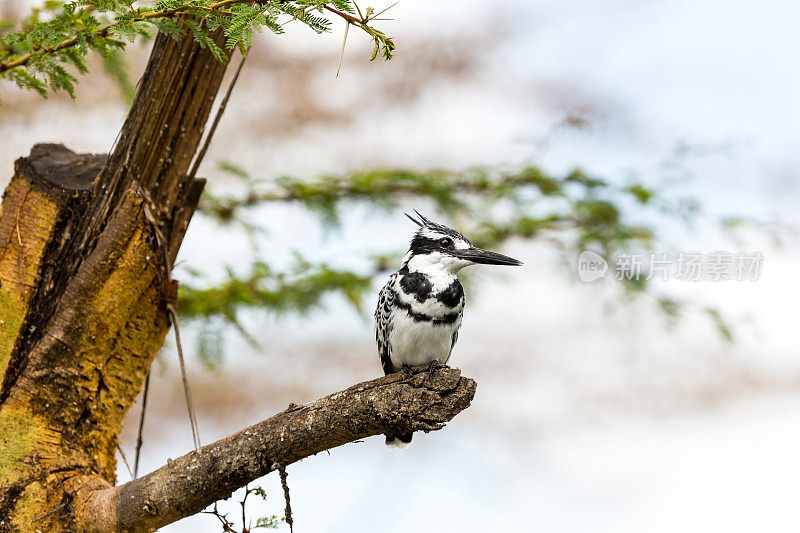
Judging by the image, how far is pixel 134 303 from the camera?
2.49 m

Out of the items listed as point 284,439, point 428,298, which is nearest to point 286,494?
point 284,439

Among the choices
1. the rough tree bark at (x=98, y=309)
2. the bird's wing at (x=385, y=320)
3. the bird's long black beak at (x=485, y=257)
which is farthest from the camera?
the bird's wing at (x=385, y=320)

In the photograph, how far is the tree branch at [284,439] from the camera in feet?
6.41

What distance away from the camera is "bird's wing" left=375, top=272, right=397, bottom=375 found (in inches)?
123

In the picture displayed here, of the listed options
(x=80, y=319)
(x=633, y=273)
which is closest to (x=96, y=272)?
(x=80, y=319)

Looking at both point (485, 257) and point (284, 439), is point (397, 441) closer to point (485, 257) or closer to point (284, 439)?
point (485, 257)

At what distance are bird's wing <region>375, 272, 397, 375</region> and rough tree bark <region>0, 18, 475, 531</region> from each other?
0.87 m

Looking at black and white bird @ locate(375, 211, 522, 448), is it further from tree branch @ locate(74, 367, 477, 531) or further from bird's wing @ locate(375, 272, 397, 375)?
tree branch @ locate(74, 367, 477, 531)

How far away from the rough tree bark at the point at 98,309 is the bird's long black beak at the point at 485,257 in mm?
941

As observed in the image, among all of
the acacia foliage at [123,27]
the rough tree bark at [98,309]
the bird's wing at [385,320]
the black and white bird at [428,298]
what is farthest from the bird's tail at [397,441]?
the acacia foliage at [123,27]

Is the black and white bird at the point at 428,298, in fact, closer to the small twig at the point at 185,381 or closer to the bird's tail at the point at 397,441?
the bird's tail at the point at 397,441

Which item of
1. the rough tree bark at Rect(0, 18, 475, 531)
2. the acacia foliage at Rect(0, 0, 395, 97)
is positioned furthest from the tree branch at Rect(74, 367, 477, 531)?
the acacia foliage at Rect(0, 0, 395, 97)

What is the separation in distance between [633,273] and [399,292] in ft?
6.11

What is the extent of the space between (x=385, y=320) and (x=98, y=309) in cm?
113
